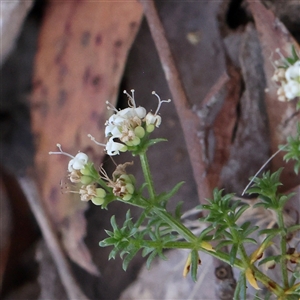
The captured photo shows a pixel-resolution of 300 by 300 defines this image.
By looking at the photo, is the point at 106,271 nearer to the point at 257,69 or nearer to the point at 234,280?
the point at 234,280

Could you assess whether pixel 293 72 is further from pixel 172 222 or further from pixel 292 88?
pixel 172 222

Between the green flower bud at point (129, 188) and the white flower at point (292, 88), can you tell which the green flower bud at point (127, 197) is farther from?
the white flower at point (292, 88)

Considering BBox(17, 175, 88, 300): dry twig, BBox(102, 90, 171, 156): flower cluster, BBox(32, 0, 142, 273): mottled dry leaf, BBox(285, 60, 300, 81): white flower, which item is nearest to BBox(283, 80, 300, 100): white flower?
BBox(285, 60, 300, 81): white flower

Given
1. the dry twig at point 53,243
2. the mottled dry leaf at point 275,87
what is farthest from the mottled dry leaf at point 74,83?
the mottled dry leaf at point 275,87

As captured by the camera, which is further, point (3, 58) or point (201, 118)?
point (3, 58)

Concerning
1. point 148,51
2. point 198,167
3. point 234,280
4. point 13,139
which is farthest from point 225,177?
point 13,139

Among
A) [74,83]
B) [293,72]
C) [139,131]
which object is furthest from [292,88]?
[74,83]

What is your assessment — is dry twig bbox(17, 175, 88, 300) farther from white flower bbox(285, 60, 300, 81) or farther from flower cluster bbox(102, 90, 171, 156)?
white flower bbox(285, 60, 300, 81)
